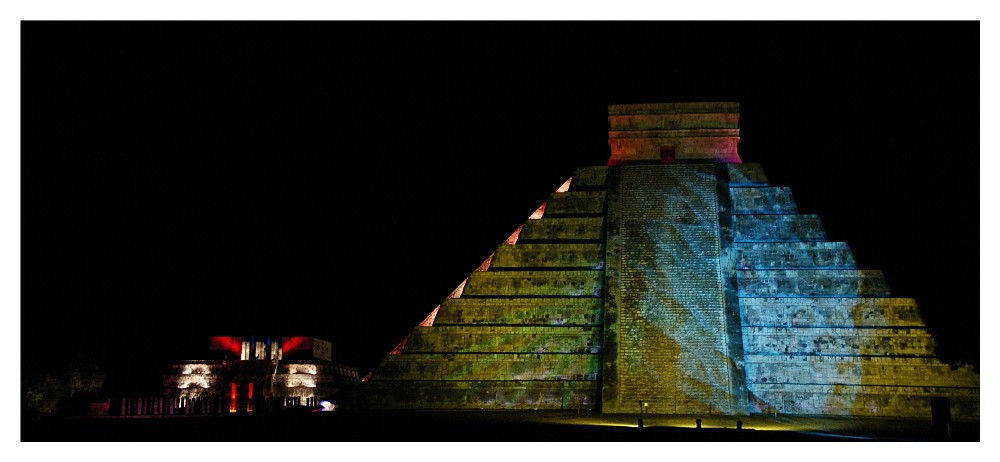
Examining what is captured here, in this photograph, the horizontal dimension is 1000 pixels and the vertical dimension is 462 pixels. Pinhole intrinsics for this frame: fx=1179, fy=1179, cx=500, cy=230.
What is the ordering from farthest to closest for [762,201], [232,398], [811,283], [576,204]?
[232,398]
[576,204]
[762,201]
[811,283]

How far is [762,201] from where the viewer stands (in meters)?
29.5

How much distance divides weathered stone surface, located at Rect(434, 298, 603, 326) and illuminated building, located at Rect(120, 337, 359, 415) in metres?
9.91

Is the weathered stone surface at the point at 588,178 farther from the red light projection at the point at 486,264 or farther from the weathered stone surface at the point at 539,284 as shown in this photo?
the weathered stone surface at the point at 539,284

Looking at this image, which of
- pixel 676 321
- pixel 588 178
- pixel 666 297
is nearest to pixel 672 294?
pixel 666 297

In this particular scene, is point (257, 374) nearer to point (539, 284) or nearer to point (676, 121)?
point (539, 284)

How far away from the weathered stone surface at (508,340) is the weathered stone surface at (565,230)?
2773 mm

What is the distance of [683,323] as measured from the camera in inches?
1069

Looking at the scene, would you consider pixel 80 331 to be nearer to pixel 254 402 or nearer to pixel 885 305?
pixel 254 402

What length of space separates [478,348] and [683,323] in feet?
15.7

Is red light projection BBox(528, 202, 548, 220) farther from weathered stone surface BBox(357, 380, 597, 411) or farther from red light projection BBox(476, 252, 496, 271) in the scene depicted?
weathered stone surface BBox(357, 380, 597, 411)

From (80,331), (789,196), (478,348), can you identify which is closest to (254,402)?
(80,331)

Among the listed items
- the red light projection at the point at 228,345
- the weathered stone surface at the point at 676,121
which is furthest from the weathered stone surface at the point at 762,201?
the red light projection at the point at 228,345

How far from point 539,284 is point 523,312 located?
898 mm

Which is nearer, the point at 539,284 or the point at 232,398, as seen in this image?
the point at 539,284
